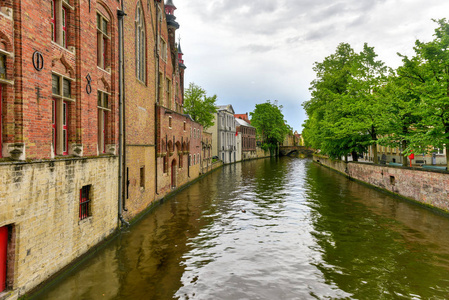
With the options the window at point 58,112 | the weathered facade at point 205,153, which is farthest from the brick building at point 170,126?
the window at point 58,112

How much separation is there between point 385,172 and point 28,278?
25.3 metres

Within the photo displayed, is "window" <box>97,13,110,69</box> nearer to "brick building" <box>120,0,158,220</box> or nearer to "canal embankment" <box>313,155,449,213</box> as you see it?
"brick building" <box>120,0,158,220</box>

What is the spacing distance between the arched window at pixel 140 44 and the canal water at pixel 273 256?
29.4 feet

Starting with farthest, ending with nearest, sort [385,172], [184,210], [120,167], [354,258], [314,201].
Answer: [385,172] < [314,201] < [184,210] < [120,167] < [354,258]

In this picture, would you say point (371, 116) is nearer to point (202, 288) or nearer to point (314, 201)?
point (314, 201)

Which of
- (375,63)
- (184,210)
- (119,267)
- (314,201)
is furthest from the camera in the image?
(375,63)

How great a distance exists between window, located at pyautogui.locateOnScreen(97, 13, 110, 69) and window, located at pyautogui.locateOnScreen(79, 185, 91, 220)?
562 centimetres

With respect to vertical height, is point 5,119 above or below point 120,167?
above

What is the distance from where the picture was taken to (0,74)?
22.3ft

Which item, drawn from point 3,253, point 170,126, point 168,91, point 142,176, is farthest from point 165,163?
point 3,253

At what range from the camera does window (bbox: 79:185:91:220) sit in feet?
33.5

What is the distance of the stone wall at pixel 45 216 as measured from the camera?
679cm

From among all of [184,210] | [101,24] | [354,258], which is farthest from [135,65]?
[354,258]

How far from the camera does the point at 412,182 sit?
19.5m
